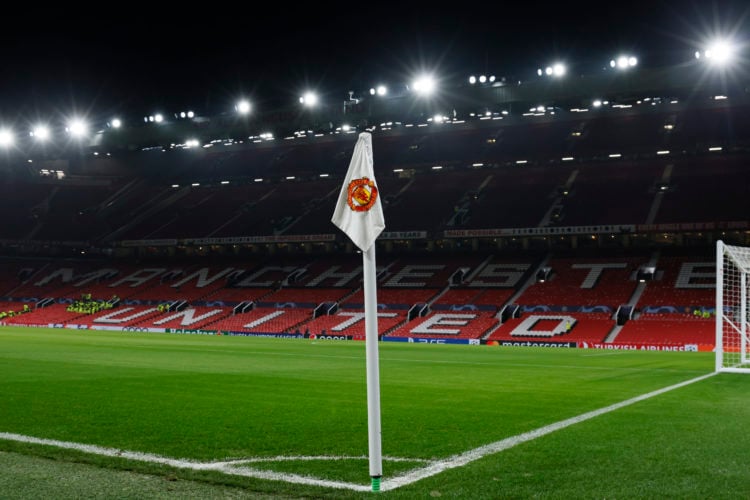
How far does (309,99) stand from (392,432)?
37.0m

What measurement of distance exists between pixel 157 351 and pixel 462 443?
17.9m

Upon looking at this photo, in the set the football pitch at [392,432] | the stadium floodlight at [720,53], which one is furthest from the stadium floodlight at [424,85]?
the football pitch at [392,432]

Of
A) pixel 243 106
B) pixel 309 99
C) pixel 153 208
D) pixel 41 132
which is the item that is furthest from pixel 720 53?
pixel 153 208

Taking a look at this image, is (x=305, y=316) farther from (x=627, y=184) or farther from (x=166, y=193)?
(x=166, y=193)

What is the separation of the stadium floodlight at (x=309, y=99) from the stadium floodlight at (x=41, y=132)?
2091 centimetres

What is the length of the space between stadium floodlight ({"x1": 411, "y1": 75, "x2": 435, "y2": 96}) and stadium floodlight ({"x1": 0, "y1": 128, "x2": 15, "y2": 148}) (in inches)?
1226

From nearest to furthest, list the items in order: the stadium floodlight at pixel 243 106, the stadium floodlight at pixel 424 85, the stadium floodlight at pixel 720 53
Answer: the stadium floodlight at pixel 720 53
the stadium floodlight at pixel 424 85
the stadium floodlight at pixel 243 106

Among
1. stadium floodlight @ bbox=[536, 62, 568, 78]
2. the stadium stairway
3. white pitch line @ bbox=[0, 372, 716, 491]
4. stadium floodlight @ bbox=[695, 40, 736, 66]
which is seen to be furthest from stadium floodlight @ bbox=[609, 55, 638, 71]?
the stadium stairway

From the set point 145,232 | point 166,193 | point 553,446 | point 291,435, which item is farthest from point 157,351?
point 166,193

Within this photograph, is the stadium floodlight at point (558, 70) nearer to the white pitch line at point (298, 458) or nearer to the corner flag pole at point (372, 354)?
the white pitch line at point (298, 458)

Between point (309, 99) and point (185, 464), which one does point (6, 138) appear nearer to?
point (309, 99)

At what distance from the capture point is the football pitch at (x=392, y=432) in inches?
218

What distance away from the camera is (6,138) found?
5228cm

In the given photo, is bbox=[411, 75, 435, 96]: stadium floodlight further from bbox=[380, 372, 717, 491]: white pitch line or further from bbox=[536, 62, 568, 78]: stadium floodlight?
bbox=[380, 372, 717, 491]: white pitch line
